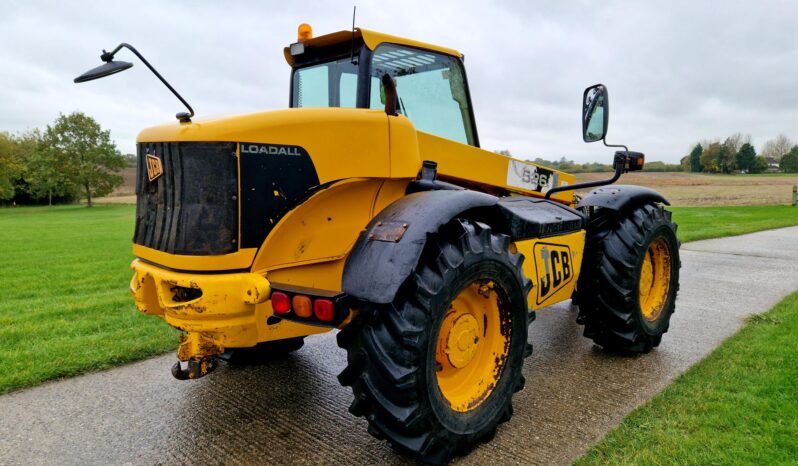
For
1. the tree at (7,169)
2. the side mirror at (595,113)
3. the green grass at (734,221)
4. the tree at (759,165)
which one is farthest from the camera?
the tree at (759,165)

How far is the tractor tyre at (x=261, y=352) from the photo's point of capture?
3992 mm

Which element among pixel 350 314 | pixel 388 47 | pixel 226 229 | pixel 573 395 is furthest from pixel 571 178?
pixel 226 229

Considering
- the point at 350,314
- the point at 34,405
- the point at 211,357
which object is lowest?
the point at 34,405

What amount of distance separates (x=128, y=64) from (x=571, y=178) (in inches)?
154

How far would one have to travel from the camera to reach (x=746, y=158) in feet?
215

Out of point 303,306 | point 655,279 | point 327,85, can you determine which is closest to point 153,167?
point 303,306

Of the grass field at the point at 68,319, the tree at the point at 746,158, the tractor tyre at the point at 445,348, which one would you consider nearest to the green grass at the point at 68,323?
the grass field at the point at 68,319

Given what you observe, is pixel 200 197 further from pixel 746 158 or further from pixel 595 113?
pixel 746 158

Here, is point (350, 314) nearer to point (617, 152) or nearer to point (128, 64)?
point (128, 64)

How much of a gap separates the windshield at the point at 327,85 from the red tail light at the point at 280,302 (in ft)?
4.69

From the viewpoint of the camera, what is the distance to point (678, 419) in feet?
10.3

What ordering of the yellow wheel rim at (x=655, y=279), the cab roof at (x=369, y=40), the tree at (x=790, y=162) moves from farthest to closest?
the tree at (x=790, y=162)
the yellow wheel rim at (x=655, y=279)
the cab roof at (x=369, y=40)

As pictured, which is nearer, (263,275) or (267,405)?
(263,275)

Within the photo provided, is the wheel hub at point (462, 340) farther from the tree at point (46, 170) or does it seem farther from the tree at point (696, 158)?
the tree at point (696, 158)
